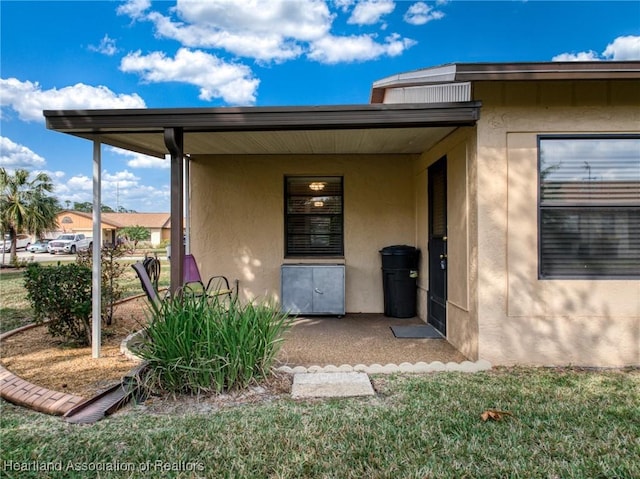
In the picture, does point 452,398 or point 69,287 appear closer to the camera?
point 452,398

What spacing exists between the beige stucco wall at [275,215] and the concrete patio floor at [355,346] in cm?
91

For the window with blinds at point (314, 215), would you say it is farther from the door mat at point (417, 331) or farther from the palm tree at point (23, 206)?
the palm tree at point (23, 206)

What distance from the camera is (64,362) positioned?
174 inches

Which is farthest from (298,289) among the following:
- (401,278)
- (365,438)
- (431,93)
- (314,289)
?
(431,93)

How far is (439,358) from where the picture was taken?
14.7 feet

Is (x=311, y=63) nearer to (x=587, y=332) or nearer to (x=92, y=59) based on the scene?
(x=92, y=59)

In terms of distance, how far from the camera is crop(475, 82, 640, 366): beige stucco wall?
4148 mm

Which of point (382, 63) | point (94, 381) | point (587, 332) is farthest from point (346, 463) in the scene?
point (382, 63)

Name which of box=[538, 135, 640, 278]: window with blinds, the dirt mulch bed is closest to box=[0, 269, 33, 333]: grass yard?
the dirt mulch bed

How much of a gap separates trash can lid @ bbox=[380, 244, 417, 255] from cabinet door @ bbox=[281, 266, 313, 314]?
1.28m

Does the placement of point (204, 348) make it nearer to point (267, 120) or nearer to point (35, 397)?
point (35, 397)

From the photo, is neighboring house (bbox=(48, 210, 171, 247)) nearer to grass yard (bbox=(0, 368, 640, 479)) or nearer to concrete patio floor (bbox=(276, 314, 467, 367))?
concrete patio floor (bbox=(276, 314, 467, 367))

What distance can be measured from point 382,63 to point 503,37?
7.30 meters

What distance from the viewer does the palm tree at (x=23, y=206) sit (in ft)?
59.1
